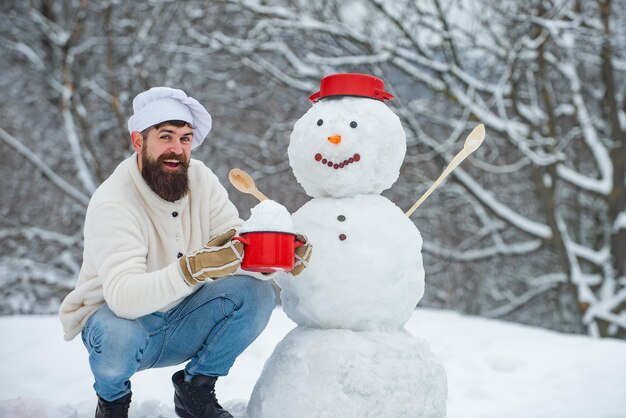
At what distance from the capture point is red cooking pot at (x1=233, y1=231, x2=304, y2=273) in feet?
5.76

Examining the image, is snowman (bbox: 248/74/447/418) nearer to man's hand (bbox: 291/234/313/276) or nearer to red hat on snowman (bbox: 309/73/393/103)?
red hat on snowman (bbox: 309/73/393/103)

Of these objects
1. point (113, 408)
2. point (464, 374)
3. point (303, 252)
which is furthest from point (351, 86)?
point (464, 374)

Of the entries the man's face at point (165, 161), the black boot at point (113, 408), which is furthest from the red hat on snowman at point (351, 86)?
the black boot at point (113, 408)

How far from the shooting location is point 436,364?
2.09m

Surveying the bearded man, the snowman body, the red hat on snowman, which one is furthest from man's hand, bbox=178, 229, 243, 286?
the red hat on snowman

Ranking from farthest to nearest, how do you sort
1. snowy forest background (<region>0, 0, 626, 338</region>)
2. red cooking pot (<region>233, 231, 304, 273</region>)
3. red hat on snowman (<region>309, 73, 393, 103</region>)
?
1. snowy forest background (<region>0, 0, 626, 338</region>)
2. red hat on snowman (<region>309, 73, 393, 103</region>)
3. red cooking pot (<region>233, 231, 304, 273</region>)

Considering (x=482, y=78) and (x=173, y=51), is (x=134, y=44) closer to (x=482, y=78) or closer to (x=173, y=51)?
(x=173, y=51)

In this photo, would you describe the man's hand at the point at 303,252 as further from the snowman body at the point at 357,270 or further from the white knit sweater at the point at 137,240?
the white knit sweater at the point at 137,240

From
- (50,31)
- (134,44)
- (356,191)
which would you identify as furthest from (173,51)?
(356,191)

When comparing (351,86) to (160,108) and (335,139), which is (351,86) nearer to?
(335,139)

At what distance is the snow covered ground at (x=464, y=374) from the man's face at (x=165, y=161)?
87cm

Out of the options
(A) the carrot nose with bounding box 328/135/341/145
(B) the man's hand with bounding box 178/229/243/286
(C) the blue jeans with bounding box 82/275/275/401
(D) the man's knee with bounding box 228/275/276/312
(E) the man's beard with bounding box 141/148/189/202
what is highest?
(A) the carrot nose with bounding box 328/135/341/145

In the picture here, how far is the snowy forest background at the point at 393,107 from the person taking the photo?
20.7 feet

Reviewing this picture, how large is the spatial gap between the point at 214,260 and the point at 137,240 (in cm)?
34
